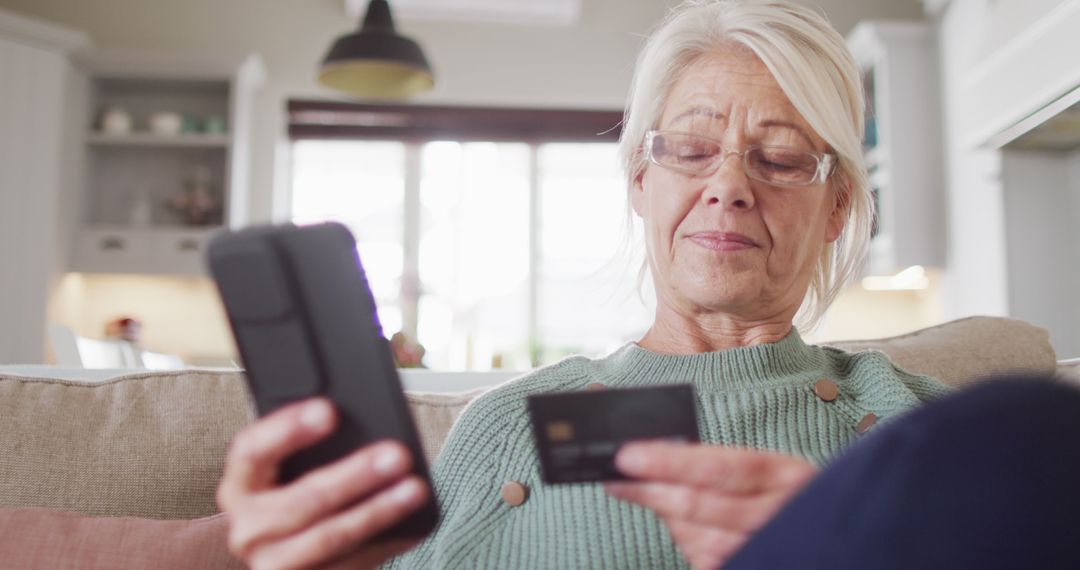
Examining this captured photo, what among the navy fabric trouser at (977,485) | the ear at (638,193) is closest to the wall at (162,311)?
the ear at (638,193)

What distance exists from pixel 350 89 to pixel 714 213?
106 inches

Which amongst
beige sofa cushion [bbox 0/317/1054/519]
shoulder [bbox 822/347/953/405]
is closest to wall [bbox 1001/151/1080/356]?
shoulder [bbox 822/347/953/405]

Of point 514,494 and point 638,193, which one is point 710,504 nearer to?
point 514,494

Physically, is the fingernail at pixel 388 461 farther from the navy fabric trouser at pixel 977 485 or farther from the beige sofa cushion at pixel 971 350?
the beige sofa cushion at pixel 971 350

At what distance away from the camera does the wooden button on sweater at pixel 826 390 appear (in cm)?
103

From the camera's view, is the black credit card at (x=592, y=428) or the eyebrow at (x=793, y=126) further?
the eyebrow at (x=793, y=126)

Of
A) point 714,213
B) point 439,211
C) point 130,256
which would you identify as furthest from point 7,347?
point 714,213

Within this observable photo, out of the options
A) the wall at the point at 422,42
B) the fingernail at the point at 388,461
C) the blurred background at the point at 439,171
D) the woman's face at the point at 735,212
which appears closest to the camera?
the fingernail at the point at 388,461

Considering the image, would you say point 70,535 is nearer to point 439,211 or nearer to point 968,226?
point 968,226

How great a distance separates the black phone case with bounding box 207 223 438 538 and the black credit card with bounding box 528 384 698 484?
0.27ft

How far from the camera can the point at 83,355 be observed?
2.72m

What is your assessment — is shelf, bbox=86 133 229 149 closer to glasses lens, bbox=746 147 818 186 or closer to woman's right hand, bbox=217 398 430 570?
glasses lens, bbox=746 147 818 186

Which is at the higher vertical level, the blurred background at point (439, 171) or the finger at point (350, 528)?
the blurred background at point (439, 171)

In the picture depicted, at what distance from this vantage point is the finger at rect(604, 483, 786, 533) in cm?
61
